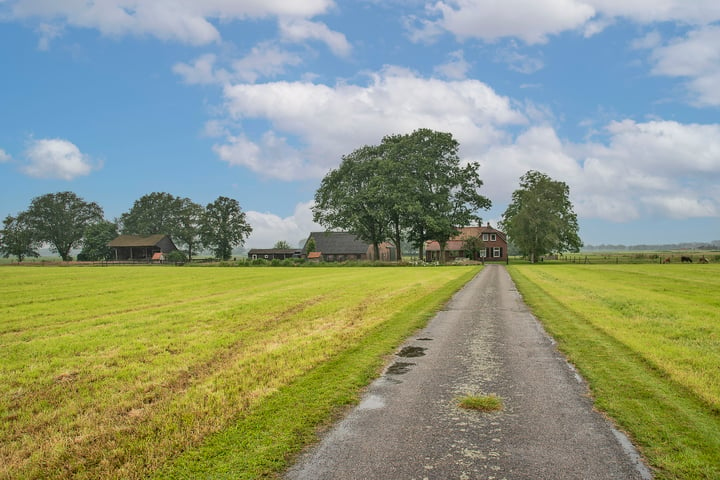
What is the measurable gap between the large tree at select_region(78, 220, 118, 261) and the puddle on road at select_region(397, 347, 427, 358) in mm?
109975

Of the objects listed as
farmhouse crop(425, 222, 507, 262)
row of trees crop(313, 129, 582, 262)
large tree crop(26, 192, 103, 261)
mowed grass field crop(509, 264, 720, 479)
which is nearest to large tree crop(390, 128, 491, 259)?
row of trees crop(313, 129, 582, 262)

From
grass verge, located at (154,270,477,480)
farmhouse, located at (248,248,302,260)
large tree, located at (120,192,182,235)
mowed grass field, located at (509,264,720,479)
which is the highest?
large tree, located at (120,192,182,235)

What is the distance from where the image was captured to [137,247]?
99625mm

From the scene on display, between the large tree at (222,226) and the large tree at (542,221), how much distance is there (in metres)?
60.2

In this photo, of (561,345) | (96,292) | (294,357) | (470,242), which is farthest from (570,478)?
(470,242)

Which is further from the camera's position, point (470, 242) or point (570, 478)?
point (470, 242)

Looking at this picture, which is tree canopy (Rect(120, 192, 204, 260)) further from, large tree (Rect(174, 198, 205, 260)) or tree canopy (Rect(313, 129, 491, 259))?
tree canopy (Rect(313, 129, 491, 259))

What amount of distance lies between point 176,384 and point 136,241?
105 m

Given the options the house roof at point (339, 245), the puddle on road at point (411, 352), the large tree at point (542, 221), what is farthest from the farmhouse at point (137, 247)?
the puddle on road at point (411, 352)

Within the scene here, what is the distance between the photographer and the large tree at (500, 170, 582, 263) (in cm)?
7012

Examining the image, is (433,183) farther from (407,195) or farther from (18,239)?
(18,239)

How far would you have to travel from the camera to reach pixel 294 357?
867 cm

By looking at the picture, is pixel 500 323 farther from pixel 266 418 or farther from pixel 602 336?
pixel 266 418

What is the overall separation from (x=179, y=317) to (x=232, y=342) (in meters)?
4.81
